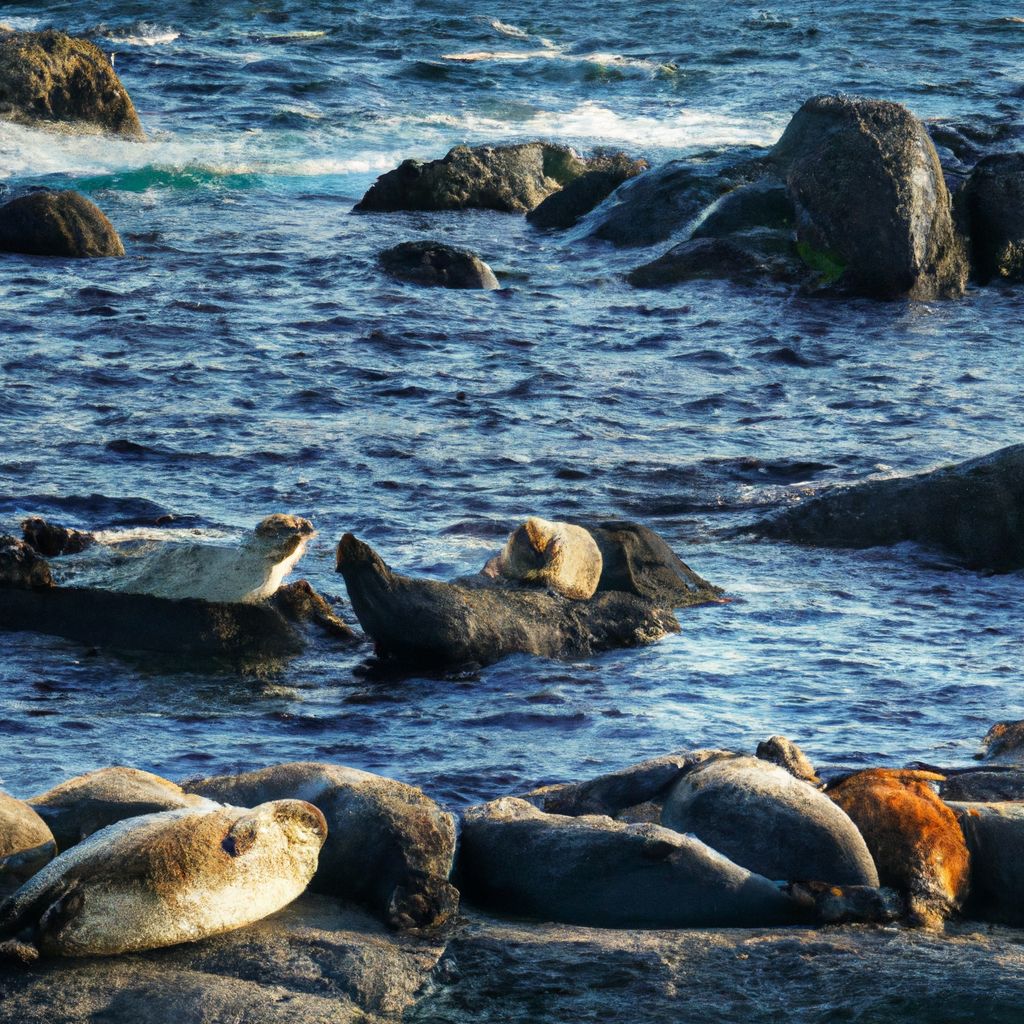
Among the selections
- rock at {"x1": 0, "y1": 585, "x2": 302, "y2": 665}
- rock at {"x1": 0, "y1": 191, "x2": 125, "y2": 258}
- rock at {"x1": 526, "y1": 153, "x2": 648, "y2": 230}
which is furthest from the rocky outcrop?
rock at {"x1": 526, "y1": 153, "x2": 648, "y2": 230}

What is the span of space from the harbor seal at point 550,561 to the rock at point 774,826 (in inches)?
88.4

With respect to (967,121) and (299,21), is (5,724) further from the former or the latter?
(299,21)

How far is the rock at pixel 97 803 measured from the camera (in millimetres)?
4195

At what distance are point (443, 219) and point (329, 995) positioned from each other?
12.6 m

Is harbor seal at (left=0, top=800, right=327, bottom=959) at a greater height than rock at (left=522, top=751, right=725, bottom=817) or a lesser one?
greater

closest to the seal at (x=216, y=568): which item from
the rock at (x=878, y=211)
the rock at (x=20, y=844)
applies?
the rock at (x=20, y=844)

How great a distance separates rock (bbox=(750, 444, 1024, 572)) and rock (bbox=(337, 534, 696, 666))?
59.8 inches

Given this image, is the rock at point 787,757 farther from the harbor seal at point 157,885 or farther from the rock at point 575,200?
the rock at point 575,200

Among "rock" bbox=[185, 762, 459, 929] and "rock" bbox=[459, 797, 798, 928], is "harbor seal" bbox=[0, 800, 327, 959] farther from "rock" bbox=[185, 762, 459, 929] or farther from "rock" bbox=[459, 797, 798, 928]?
"rock" bbox=[459, 797, 798, 928]

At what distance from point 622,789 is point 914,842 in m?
0.89

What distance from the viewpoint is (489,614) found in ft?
21.2

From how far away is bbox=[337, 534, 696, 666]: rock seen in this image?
6273 mm

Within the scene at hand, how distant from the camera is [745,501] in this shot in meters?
8.62

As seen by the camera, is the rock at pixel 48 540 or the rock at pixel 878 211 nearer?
the rock at pixel 48 540
